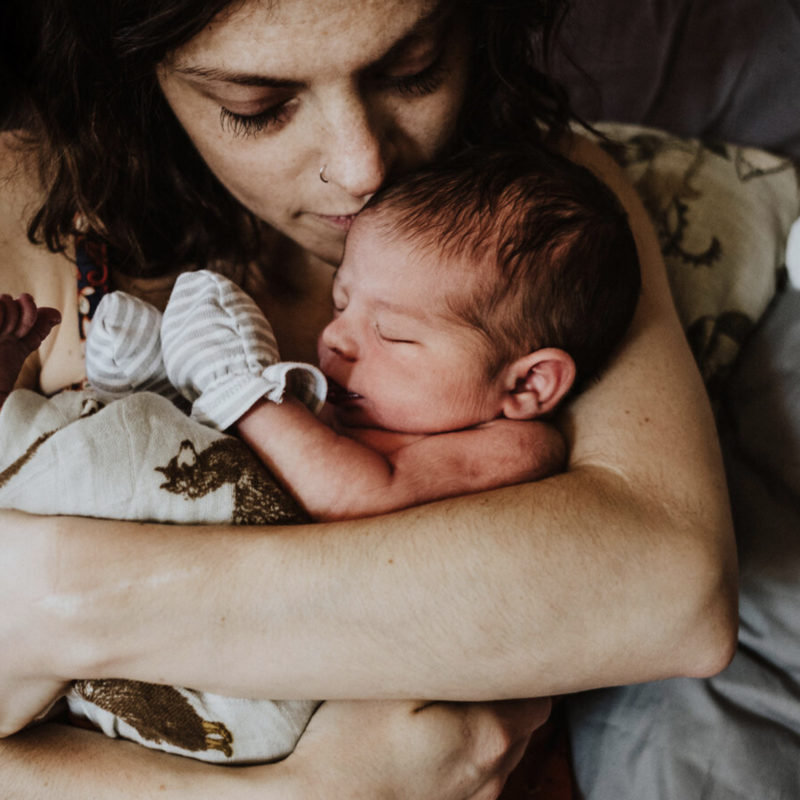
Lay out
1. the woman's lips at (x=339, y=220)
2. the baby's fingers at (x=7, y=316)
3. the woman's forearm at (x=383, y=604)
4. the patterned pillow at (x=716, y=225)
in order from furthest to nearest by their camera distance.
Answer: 1. the patterned pillow at (x=716, y=225)
2. the woman's lips at (x=339, y=220)
3. the baby's fingers at (x=7, y=316)
4. the woman's forearm at (x=383, y=604)

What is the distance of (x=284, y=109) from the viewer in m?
1.01

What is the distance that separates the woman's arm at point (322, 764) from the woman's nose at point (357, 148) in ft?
2.31

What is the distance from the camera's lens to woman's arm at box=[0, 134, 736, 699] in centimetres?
85

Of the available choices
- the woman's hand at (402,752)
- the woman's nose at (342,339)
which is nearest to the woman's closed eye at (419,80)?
the woman's nose at (342,339)

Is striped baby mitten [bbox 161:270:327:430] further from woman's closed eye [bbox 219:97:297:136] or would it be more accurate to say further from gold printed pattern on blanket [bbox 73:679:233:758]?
gold printed pattern on blanket [bbox 73:679:233:758]

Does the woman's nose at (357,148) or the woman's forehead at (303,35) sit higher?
the woman's forehead at (303,35)

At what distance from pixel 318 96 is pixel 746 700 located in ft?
3.53

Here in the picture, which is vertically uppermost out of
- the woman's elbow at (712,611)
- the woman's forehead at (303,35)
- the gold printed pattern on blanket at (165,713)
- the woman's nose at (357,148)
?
the woman's forehead at (303,35)

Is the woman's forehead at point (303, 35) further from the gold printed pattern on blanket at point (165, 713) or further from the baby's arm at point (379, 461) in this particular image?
the gold printed pattern on blanket at point (165, 713)

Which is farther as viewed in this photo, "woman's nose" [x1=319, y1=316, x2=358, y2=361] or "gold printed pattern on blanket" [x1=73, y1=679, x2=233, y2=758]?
"woman's nose" [x1=319, y1=316, x2=358, y2=361]

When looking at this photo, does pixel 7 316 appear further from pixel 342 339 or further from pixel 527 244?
pixel 527 244

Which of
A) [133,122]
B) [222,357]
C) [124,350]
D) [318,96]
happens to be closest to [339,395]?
[222,357]

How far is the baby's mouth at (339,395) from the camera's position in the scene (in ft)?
3.73

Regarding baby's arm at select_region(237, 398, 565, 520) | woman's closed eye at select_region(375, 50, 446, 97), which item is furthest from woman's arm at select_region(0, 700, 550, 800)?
woman's closed eye at select_region(375, 50, 446, 97)
